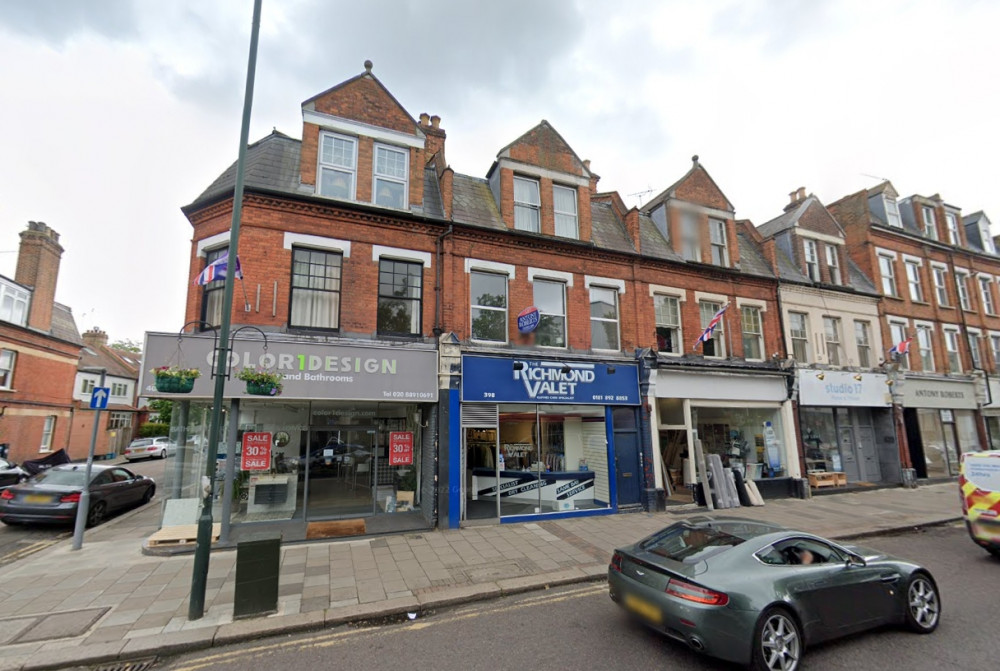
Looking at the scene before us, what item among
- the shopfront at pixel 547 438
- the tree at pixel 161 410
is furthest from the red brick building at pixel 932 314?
the tree at pixel 161 410

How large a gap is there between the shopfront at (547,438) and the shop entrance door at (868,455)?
1137cm

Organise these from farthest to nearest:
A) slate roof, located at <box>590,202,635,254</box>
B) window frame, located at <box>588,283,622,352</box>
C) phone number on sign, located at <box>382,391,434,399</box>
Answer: slate roof, located at <box>590,202,635,254</box> < window frame, located at <box>588,283,622,352</box> < phone number on sign, located at <box>382,391,434,399</box>

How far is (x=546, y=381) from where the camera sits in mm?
12273

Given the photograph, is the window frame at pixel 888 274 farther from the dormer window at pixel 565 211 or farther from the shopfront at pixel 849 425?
the dormer window at pixel 565 211

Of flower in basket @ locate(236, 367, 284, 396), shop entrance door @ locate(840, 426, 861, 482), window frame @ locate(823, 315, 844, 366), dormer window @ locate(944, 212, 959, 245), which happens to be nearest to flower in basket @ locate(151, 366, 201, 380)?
flower in basket @ locate(236, 367, 284, 396)

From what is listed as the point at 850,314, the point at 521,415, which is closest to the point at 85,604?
the point at 521,415

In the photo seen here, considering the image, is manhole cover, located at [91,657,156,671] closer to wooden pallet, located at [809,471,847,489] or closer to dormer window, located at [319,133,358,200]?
dormer window, located at [319,133,358,200]

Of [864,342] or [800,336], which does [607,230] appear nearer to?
[800,336]

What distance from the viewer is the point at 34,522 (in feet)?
35.0

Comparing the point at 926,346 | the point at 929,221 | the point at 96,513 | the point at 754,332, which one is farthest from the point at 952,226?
the point at 96,513

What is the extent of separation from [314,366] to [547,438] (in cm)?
649

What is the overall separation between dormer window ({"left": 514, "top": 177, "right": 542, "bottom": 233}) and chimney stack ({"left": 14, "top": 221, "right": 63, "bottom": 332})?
2702 centimetres

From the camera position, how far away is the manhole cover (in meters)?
5.00

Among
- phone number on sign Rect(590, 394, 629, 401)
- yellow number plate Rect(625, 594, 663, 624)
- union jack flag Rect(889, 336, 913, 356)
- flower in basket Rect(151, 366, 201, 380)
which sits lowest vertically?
yellow number plate Rect(625, 594, 663, 624)
